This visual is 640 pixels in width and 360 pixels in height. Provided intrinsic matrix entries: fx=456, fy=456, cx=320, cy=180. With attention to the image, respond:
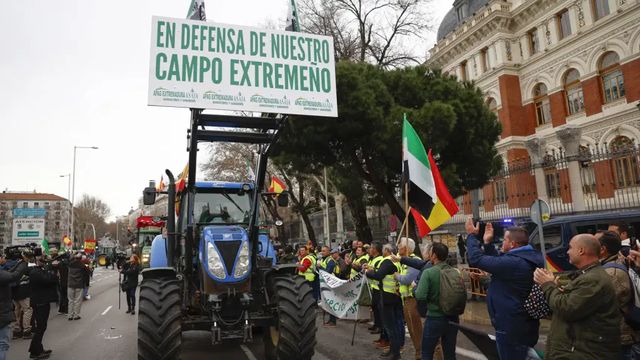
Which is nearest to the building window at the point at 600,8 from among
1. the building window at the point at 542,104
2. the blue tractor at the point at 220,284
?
the building window at the point at 542,104

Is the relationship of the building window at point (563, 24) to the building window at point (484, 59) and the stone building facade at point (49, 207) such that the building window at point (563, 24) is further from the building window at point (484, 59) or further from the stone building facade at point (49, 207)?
the stone building facade at point (49, 207)

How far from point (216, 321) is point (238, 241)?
107 centimetres

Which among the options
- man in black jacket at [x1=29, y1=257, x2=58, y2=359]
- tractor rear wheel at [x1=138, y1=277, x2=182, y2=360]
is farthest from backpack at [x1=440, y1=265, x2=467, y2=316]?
man in black jacket at [x1=29, y1=257, x2=58, y2=359]

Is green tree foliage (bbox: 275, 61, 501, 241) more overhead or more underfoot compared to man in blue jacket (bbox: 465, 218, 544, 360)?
more overhead

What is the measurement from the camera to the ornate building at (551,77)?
2176 cm

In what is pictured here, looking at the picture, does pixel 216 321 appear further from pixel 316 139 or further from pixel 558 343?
pixel 316 139

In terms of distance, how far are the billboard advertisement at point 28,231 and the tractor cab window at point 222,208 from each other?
96.1 ft

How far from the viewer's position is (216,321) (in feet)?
19.5

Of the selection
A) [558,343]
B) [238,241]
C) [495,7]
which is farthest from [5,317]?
[495,7]

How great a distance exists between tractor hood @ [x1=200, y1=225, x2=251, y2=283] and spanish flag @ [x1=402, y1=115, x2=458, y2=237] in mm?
2705

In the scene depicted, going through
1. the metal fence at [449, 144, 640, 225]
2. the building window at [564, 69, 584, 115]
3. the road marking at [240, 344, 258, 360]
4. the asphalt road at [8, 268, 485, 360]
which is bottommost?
the asphalt road at [8, 268, 485, 360]

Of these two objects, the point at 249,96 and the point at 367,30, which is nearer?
the point at 249,96

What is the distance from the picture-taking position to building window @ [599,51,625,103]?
23.5 meters

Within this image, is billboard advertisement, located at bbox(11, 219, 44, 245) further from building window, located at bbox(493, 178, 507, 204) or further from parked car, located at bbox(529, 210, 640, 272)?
parked car, located at bbox(529, 210, 640, 272)
